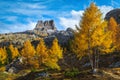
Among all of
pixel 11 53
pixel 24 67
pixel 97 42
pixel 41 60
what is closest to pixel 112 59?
pixel 41 60

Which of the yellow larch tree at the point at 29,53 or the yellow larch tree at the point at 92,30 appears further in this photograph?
the yellow larch tree at the point at 29,53

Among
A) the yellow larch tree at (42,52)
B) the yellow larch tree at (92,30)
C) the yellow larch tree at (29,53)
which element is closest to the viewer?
the yellow larch tree at (92,30)

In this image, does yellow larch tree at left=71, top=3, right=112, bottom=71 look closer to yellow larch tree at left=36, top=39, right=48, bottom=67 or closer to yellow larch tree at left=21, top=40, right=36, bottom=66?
yellow larch tree at left=36, top=39, right=48, bottom=67

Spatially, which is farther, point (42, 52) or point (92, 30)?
point (42, 52)

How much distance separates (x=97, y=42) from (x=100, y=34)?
1457 millimetres

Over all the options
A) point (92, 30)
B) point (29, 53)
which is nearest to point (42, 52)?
point (29, 53)

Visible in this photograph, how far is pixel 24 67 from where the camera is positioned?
10125cm

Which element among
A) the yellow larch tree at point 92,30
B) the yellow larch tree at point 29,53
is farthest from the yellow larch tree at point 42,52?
the yellow larch tree at point 92,30

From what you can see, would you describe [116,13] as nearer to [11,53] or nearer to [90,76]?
[11,53]

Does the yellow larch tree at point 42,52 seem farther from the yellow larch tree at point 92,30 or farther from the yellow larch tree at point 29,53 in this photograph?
the yellow larch tree at point 92,30

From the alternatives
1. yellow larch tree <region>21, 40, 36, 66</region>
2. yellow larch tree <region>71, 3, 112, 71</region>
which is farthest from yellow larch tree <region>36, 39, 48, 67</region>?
yellow larch tree <region>71, 3, 112, 71</region>

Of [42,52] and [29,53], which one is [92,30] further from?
[29,53]

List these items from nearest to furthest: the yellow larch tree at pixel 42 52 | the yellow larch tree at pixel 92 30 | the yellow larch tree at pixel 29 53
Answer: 1. the yellow larch tree at pixel 92 30
2. the yellow larch tree at pixel 42 52
3. the yellow larch tree at pixel 29 53

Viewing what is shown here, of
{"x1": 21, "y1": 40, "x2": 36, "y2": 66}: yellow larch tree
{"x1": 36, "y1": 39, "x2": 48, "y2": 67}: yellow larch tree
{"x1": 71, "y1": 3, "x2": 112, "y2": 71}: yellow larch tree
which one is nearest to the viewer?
{"x1": 71, "y1": 3, "x2": 112, "y2": 71}: yellow larch tree
